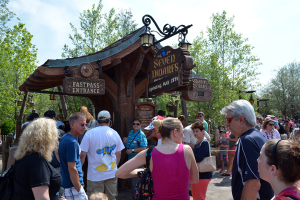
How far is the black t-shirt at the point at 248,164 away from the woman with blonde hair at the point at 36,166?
1633 millimetres

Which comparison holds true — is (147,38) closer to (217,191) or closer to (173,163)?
(173,163)

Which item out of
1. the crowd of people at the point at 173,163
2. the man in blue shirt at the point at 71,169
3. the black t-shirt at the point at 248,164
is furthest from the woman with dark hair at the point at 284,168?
the man in blue shirt at the point at 71,169

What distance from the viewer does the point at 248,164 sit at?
1981 millimetres

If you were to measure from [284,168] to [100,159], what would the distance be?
3.01 meters

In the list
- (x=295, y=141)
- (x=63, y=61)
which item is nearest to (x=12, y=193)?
(x=295, y=141)

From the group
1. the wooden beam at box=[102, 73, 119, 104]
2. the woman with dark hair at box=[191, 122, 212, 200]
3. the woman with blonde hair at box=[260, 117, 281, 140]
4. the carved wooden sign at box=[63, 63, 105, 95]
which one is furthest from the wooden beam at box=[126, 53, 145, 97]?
the woman with blonde hair at box=[260, 117, 281, 140]

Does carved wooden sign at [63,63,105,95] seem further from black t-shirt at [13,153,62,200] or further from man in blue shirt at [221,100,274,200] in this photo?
man in blue shirt at [221,100,274,200]

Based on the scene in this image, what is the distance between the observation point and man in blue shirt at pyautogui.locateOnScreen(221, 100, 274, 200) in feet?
6.44

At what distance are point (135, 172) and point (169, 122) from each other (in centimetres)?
63

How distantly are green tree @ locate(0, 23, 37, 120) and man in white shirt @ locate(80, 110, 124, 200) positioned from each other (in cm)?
1427

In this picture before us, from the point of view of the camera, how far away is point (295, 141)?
133cm

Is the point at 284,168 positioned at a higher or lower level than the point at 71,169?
→ higher

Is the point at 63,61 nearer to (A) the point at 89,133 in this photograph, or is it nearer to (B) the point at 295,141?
(A) the point at 89,133

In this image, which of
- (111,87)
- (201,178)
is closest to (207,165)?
(201,178)
